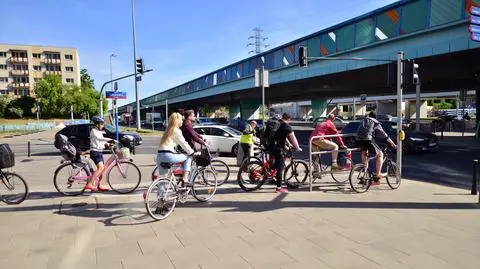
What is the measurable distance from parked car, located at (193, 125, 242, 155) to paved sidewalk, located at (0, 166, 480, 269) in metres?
8.95

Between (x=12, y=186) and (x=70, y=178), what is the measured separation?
986mm

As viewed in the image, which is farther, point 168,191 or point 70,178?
point 70,178

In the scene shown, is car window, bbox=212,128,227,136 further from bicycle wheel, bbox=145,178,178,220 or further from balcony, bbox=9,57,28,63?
balcony, bbox=9,57,28,63

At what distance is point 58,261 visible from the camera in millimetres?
4492

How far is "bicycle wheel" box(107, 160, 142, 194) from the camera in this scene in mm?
8000

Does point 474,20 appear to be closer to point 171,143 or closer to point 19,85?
point 171,143

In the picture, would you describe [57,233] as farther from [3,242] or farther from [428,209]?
[428,209]

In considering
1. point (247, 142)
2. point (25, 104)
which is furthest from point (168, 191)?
point (25, 104)

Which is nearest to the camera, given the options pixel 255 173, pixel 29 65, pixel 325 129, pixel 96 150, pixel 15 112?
pixel 96 150

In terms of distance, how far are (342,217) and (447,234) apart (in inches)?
57.3

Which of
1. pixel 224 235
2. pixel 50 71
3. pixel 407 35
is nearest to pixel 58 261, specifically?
pixel 224 235

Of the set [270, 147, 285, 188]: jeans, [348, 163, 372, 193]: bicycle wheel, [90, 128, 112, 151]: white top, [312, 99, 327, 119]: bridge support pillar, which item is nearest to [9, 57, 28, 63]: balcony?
[312, 99, 327, 119]: bridge support pillar

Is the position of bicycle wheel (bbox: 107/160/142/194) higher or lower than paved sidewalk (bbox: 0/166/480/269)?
higher

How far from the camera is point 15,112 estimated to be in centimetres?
7544
